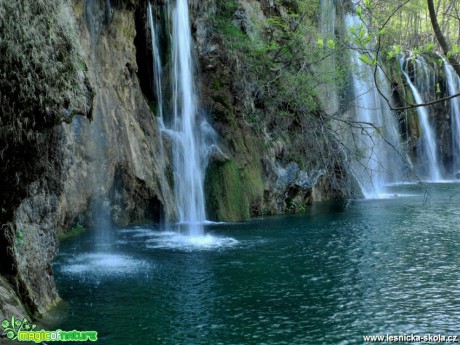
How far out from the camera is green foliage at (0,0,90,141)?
5.30m

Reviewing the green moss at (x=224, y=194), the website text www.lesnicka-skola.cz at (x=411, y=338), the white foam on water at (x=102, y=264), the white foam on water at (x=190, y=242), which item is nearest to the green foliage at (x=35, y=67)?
the white foam on water at (x=102, y=264)

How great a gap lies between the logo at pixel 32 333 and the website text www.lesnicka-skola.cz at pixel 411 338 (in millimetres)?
3367

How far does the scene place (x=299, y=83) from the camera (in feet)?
57.9

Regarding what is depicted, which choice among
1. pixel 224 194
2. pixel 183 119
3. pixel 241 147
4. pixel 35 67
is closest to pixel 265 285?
pixel 35 67

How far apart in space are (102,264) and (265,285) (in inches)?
133

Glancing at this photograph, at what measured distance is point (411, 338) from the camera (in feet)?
20.3

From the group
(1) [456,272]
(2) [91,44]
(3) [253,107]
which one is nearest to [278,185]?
(3) [253,107]

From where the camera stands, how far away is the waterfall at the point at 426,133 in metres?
34.0

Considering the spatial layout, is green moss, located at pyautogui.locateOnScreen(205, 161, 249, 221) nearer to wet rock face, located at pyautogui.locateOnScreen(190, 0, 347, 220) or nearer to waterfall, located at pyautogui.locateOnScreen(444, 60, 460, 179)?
wet rock face, located at pyautogui.locateOnScreen(190, 0, 347, 220)

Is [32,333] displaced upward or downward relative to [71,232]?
downward

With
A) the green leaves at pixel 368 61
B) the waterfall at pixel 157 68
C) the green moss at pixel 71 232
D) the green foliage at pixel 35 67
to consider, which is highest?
the waterfall at pixel 157 68

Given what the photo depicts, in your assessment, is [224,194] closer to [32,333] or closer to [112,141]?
[112,141]

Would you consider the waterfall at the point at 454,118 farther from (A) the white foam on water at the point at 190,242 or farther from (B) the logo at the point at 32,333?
(B) the logo at the point at 32,333

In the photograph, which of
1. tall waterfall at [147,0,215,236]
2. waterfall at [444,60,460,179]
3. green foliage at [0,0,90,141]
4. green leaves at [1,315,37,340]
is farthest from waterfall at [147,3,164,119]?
waterfall at [444,60,460,179]
